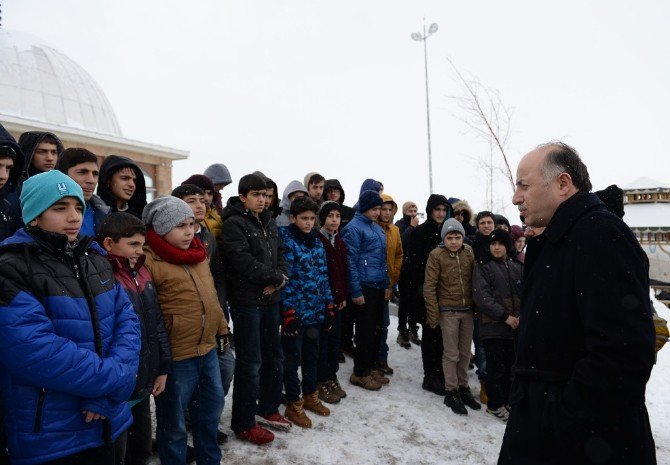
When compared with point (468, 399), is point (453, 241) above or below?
above

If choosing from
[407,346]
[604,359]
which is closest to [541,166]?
[604,359]

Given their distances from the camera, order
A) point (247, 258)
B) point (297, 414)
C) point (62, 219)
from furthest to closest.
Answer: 1. point (297, 414)
2. point (247, 258)
3. point (62, 219)

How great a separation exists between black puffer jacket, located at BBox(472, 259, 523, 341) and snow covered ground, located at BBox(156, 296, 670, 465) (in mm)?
1070

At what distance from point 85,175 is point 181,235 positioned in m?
0.88

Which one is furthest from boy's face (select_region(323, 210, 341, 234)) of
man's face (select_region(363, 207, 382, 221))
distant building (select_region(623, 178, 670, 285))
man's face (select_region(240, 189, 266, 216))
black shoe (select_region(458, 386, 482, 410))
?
distant building (select_region(623, 178, 670, 285))

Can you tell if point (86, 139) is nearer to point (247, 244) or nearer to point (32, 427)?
point (247, 244)

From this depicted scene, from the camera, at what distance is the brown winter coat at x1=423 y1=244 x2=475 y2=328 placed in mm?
5238

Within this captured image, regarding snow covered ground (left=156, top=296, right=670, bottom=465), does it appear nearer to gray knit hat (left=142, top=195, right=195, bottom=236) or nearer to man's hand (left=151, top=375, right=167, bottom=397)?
man's hand (left=151, top=375, right=167, bottom=397)

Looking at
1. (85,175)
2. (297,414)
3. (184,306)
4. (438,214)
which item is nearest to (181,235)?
(184,306)

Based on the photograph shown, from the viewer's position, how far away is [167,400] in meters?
2.92

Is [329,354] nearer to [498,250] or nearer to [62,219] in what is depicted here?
[498,250]

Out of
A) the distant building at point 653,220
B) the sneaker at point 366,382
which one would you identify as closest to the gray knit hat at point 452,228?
the sneaker at point 366,382

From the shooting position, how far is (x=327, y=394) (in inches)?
193

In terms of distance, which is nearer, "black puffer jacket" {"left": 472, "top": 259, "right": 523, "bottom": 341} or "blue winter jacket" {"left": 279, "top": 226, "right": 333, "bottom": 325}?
"blue winter jacket" {"left": 279, "top": 226, "right": 333, "bottom": 325}
